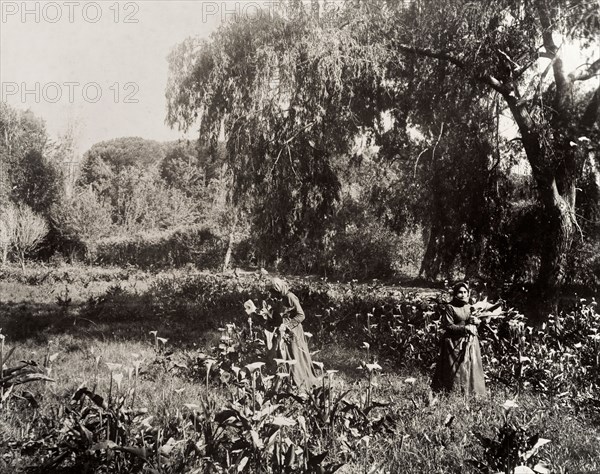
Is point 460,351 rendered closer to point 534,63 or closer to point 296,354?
point 296,354

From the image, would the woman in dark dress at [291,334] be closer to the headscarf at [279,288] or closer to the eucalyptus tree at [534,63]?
the headscarf at [279,288]

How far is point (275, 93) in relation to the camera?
29.4 feet

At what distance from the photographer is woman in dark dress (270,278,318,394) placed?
6.46 m

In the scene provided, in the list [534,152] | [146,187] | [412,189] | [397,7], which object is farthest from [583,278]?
[146,187]

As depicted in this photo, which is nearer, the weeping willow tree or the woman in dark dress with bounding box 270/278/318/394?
the woman in dark dress with bounding box 270/278/318/394

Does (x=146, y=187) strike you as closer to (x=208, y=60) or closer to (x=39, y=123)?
(x=39, y=123)

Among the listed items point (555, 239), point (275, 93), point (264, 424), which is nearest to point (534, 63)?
point (555, 239)

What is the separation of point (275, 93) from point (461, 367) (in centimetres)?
551

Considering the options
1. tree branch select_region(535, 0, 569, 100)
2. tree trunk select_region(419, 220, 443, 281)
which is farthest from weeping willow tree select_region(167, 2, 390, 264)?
tree branch select_region(535, 0, 569, 100)

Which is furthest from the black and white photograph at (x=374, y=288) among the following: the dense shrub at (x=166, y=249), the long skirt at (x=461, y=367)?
the dense shrub at (x=166, y=249)

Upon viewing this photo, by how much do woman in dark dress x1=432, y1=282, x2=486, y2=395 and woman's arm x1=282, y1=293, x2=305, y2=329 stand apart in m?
1.88

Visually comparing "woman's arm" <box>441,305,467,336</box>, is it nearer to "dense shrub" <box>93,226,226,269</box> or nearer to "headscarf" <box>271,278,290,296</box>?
"headscarf" <box>271,278,290,296</box>

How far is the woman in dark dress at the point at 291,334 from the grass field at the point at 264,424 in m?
0.68

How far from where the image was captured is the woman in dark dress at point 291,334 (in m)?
6.46
